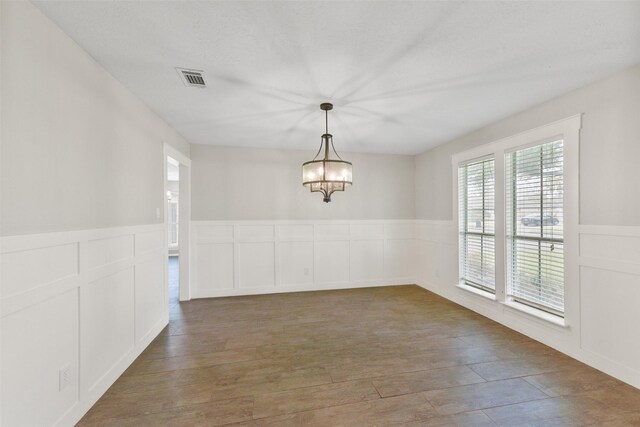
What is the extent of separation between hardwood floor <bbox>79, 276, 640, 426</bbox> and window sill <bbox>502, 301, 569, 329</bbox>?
28 cm

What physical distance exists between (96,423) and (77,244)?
3.97ft

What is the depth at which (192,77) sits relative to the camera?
2.36m

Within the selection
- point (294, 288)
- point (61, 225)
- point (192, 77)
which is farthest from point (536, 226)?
point (61, 225)

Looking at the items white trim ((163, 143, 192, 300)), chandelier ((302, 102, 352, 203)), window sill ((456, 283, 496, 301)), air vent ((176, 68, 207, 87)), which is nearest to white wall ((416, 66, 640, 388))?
window sill ((456, 283, 496, 301))

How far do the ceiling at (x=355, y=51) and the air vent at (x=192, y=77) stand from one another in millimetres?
63

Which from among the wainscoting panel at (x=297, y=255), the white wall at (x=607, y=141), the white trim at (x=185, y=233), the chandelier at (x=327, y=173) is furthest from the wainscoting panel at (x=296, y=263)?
the white wall at (x=607, y=141)

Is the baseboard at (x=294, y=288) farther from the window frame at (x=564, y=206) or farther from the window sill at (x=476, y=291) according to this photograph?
the window frame at (x=564, y=206)

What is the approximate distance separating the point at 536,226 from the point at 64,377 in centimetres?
437

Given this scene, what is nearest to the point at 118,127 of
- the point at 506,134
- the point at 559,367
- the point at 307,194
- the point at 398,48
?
the point at 398,48

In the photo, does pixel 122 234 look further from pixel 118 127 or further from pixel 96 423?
pixel 96 423

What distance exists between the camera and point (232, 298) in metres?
4.57

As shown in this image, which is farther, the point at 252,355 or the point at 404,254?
the point at 404,254

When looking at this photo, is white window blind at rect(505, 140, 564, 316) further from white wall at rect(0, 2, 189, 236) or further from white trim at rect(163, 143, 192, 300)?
white trim at rect(163, 143, 192, 300)

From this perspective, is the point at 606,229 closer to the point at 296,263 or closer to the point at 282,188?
the point at 296,263
